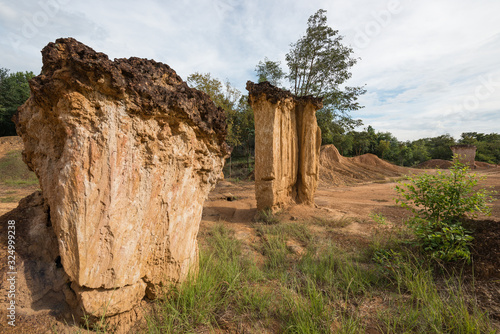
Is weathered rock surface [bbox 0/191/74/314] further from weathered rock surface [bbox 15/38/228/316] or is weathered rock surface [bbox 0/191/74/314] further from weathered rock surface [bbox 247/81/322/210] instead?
weathered rock surface [bbox 247/81/322/210]

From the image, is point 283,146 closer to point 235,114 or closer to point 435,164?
point 235,114

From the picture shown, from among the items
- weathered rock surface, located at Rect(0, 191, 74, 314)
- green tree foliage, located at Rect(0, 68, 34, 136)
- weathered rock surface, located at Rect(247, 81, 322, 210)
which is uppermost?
green tree foliage, located at Rect(0, 68, 34, 136)

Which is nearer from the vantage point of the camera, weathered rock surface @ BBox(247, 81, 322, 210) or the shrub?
the shrub

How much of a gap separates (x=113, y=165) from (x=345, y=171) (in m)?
16.2

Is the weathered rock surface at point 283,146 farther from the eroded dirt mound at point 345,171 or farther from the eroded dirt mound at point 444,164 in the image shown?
the eroded dirt mound at point 444,164

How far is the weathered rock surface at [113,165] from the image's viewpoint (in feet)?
5.19

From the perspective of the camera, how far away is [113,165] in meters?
1.69

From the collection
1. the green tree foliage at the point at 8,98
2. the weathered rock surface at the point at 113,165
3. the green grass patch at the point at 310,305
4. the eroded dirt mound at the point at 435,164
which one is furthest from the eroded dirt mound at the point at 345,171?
the green tree foliage at the point at 8,98

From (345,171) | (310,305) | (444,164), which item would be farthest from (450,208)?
(444,164)

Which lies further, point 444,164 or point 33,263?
point 444,164

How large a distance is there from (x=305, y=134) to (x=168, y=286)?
5263mm

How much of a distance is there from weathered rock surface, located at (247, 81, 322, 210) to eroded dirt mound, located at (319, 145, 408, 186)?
27.2 feet

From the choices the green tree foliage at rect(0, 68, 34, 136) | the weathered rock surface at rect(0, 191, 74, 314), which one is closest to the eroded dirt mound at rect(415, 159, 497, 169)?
the weathered rock surface at rect(0, 191, 74, 314)

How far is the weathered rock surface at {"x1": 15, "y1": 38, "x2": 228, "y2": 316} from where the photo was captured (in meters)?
1.58
